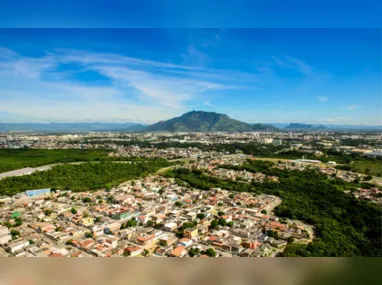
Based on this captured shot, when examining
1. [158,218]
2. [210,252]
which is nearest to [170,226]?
[158,218]

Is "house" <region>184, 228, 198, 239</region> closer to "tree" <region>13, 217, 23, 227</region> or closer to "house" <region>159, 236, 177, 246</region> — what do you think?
"house" <region>159, 236, 177, 246</region>

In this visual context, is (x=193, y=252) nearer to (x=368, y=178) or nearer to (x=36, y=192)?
(x=36, y=192)

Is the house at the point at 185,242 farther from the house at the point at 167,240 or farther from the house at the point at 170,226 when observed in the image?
the house at the point at 170,226

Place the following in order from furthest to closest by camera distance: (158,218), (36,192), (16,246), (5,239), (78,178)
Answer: (78,178), (36,192), (158,218), (5,239), (16,246)

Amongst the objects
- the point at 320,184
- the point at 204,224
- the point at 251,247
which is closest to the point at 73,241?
the point at 204,224

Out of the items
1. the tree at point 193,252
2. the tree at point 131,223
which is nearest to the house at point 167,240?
the tree at point 193,252

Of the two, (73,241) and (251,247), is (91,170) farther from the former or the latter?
(251,247)
